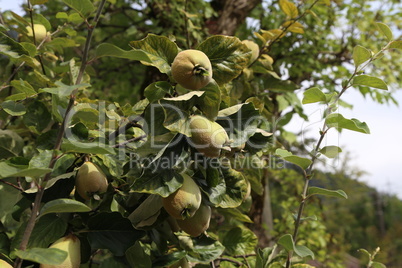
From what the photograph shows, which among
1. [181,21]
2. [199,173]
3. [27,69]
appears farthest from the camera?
[181,21]

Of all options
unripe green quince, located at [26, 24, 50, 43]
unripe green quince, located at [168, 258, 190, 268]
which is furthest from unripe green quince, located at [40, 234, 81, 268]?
unripe green quince, located at [26, 24, 50, 43]

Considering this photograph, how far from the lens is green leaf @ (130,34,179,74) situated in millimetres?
753

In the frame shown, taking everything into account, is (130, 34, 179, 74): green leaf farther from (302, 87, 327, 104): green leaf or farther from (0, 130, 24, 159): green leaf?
(0, 130, 24, 159): green leaf

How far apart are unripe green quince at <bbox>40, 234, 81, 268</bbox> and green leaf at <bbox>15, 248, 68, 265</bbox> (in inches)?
4.0

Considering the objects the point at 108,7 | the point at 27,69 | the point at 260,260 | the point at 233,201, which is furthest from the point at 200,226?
the point at 108,7

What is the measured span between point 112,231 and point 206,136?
0.89 ft

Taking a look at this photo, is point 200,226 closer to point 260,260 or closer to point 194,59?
point 260,260

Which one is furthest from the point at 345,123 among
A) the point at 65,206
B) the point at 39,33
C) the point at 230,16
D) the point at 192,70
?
the point at 230,16

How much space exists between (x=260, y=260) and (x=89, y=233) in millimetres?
389

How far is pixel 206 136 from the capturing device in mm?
700

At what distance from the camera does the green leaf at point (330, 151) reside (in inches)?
33.8

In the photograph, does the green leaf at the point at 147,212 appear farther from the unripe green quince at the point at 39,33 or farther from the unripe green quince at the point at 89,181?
the unripe green quince at the point at 39,33

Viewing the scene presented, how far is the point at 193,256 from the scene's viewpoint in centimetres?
92

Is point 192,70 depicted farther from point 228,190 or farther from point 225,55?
point 228,190
